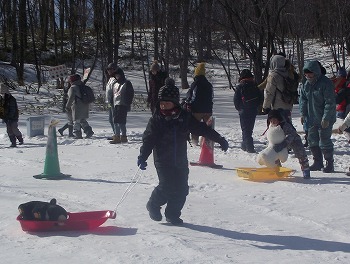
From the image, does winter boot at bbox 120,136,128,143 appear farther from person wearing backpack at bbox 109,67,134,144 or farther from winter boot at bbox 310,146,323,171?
winter boot at bbox 310,146,323,171

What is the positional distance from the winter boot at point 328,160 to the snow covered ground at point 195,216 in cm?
15

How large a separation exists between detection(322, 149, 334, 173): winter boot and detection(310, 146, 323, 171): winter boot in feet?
0.55

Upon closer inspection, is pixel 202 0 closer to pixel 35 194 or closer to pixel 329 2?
pixel 329 2

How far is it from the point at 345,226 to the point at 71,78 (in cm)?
998

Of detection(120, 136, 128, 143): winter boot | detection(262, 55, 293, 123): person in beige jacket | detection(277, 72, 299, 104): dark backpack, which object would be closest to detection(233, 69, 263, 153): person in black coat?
detection(262, 55, 293, 123): person in beige jacket

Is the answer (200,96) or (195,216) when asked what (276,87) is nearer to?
(200,96)

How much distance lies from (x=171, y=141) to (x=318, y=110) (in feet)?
12.3

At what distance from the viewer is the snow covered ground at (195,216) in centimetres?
589

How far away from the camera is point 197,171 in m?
10.7

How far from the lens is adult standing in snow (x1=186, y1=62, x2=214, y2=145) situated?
1255cm

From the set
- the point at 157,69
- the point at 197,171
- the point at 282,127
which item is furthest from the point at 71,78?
the point at 282,127

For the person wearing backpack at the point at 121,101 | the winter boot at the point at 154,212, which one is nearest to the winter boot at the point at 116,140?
the person wearing backpack at the point at 121,101

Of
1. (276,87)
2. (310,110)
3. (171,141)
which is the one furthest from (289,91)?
(171,141)

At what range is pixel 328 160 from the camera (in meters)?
10.1
